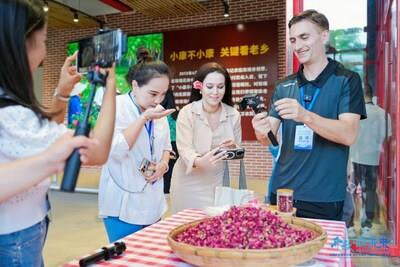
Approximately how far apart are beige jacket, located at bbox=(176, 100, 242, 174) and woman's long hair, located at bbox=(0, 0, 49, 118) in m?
1.25

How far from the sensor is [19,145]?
2.54 feet

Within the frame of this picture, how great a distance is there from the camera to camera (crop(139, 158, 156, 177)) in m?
1.63

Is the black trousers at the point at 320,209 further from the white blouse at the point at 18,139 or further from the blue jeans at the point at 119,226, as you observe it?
the white blouse at the point at 18,139

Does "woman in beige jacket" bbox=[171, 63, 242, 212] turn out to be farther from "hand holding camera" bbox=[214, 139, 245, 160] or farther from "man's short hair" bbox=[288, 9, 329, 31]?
"man's short hair" bbox=[288, 9, 329, 31]

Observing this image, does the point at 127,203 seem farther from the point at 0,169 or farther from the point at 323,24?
the point at 323,24

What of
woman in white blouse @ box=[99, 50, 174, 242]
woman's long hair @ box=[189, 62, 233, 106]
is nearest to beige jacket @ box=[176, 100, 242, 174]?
woman's long hair @ box=[189, 62, 233, 106]

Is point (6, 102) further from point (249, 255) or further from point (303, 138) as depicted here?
point (303, 138)

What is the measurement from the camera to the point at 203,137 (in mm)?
2098

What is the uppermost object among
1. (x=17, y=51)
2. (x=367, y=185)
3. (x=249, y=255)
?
(x=17, y=51)

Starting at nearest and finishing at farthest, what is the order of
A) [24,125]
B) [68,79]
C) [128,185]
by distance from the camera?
1. [24,125]
2. [68,79]
3. [128,185]


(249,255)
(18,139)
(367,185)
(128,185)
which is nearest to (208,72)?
(128,185)

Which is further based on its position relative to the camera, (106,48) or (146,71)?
(146,71)

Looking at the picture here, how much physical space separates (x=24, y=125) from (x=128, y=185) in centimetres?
87

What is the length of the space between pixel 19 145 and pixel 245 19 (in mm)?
6214
